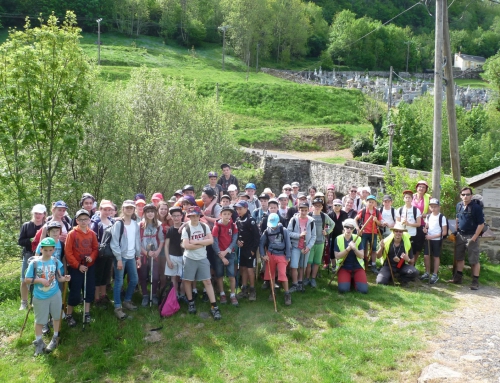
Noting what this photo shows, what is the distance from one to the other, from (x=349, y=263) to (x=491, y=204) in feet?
17.7

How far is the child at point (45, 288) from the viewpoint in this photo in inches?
253

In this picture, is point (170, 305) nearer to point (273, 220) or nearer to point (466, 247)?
point (273, 220)

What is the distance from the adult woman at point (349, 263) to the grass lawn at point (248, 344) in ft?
1.07

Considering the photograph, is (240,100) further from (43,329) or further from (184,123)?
(43,329)

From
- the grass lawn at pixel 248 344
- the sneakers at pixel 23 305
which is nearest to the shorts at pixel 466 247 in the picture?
the grass lawn at pixel 248 344

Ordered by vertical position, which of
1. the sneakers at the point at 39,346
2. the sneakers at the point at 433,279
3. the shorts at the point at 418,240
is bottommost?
the sneakers at the point at 39,346

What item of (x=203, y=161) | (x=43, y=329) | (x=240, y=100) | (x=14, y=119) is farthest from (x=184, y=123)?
(x=240, y=100)

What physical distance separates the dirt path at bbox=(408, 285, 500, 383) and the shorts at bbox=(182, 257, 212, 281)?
141 inches

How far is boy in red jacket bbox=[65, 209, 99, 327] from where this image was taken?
6.90 m

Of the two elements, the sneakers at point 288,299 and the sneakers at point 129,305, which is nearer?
the sneakers at point 129,305

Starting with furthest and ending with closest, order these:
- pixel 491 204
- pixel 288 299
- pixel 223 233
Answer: pixel 491 204, pixel 288 299, pixel 223 233

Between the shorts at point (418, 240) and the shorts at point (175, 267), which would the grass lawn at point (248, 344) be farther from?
the shorts at point (418, 240)

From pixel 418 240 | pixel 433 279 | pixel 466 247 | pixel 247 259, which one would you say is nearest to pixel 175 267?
pixel 247 259

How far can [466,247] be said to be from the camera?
30.8 ft
